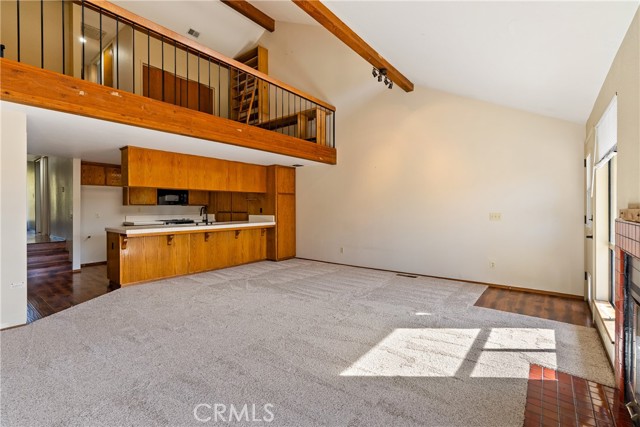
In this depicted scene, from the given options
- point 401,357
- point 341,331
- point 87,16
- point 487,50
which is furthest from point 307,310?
point 87,16

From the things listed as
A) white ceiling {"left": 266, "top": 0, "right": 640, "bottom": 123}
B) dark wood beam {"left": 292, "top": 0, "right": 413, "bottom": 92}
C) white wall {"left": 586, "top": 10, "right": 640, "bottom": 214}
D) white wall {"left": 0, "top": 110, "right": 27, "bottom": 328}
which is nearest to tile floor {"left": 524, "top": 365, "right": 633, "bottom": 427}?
white wall {"left": 586, "top": 10, "right": 640, "bottom": 214}

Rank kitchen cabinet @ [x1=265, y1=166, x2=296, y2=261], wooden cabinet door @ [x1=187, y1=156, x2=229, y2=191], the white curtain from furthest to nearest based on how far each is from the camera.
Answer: kitchen cabinet @ [x1=265, y1=166, x2=296, y2=261] → wooden cabinet door @ [x1=187, y1=156, x2=229, y2=191] → the white curtain

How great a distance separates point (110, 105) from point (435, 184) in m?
4.97

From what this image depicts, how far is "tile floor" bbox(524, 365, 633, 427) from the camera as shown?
1.80 metres

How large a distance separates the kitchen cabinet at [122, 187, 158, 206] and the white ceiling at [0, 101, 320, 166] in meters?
0.74

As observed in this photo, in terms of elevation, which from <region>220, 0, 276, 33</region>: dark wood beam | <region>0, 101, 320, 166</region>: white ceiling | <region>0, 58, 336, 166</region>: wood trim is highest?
<region>220, 0, 276, 33</region>: dark wood beam

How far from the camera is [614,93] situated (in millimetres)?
2398

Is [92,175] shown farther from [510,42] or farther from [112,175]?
[510,42]

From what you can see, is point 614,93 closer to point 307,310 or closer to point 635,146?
point 635,146

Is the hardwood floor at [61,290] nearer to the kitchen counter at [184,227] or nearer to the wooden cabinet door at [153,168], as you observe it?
the kitchen counter at [184,227]

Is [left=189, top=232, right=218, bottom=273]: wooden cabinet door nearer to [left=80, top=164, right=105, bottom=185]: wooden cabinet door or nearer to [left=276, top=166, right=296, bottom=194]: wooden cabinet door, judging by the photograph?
[left=276, top=166, right=296, bottom=194]: wooden cabinet door

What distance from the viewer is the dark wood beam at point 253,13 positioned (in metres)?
6.91

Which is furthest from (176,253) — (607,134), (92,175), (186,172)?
(607,134)

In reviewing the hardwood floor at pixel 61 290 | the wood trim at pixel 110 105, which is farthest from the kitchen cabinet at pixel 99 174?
the wood trim at pixel 110 105
